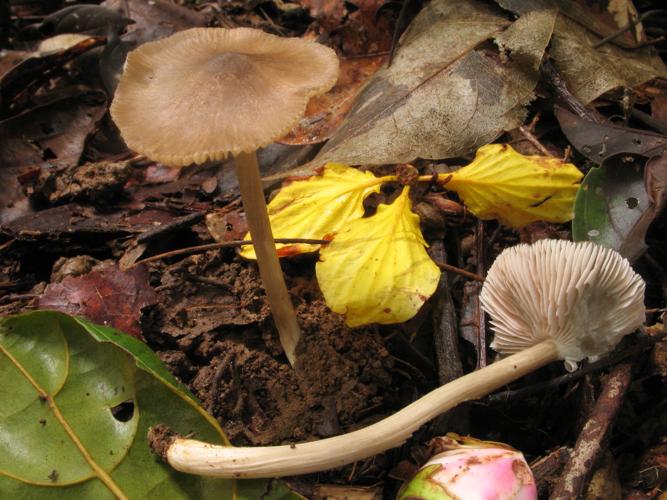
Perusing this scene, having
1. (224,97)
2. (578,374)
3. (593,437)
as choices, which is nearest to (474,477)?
(593,437)

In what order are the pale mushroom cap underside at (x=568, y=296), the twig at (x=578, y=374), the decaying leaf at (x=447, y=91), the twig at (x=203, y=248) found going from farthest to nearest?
the decaying leaf at (x=447, y=91) → the twig at (x=203, y=248) → the twig at (x=578, y=374) → the pale mushroom cap underside at (x=568, y=296)

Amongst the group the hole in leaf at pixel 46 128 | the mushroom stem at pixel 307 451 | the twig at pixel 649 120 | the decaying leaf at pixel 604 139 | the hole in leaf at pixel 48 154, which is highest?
the decaying leaf at pixel 604 139

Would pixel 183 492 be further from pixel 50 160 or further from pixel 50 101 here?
pixel 50 101

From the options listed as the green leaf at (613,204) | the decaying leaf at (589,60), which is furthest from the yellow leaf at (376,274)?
the decaying leaf at (589,60)

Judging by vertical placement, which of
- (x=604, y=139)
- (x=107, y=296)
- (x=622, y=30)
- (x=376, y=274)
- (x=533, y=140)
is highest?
(x=622, y=30)

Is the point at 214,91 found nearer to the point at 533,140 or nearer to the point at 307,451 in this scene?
the point at 307,451

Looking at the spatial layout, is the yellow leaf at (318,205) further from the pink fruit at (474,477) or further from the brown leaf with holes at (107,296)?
the pink fruit at (474,477)

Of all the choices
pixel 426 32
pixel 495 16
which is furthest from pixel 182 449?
pixel 495 16
